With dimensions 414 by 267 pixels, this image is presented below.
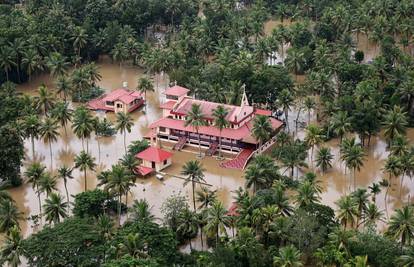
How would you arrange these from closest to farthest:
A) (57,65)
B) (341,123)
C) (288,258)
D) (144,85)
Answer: (288,258) → (341,123) → (144,85) → (57,65)

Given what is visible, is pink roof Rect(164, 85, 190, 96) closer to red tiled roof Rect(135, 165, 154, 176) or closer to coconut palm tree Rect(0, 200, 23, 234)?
red tiled roof Rect(135, 165, 154, 176)

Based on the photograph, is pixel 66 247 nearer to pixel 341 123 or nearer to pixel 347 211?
pixel 347 211

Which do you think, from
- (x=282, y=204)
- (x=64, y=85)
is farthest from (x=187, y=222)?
(x=64, y=85)

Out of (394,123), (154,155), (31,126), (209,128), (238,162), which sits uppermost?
(394,123)

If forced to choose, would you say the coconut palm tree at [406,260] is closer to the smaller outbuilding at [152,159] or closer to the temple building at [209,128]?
the temple building at [209,128]

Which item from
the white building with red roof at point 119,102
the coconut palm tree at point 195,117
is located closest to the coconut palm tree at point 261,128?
the coconut palm tree at point 195,117

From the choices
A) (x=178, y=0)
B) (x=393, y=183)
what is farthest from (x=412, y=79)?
(x=178, y=0)
